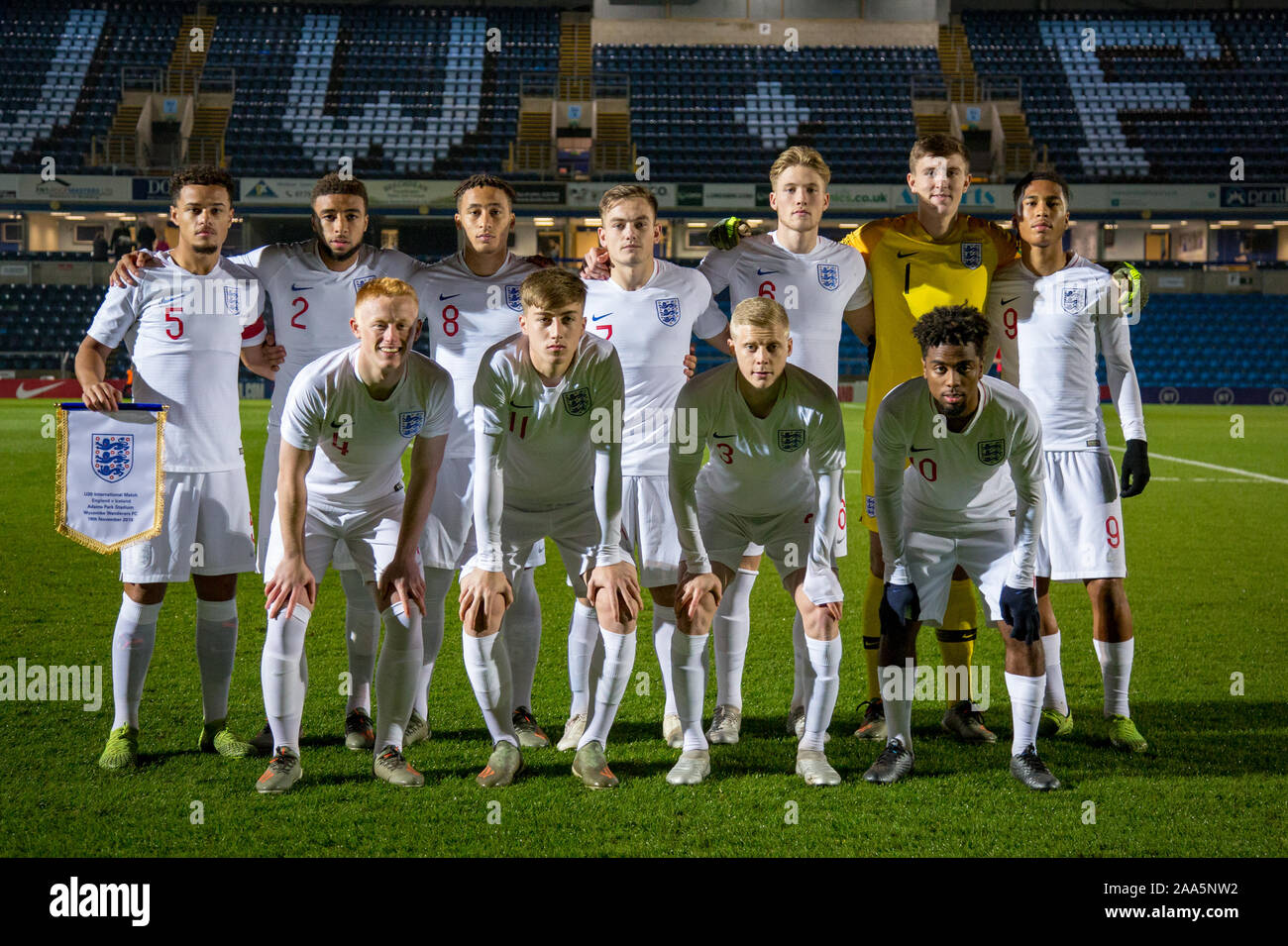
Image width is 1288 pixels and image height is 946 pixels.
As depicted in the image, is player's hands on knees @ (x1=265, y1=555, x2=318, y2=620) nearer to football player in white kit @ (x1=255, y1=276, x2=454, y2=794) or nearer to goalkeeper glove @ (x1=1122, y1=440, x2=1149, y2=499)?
football player in white kit @ (x1=255, y1=276, x2=454, y2=794)

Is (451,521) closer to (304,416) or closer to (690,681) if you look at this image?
(304,416)

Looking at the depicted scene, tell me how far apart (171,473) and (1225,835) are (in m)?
3.82

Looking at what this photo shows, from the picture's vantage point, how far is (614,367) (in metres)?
4.10

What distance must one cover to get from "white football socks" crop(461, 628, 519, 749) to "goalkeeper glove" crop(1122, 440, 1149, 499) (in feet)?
8.49

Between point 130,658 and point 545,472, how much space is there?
5.61 feet

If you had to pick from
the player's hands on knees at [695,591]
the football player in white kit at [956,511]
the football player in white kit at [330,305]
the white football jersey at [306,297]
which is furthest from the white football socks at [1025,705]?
the white football jersey at [306,297]

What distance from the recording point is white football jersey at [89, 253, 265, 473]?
440 centimetres

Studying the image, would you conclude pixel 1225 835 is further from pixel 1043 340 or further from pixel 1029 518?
pixel 1043 340

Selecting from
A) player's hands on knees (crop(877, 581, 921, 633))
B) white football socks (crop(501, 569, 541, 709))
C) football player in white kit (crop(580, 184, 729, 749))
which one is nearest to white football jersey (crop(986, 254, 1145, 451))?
player's hands on knees (crop(877, 581, 921, 633))

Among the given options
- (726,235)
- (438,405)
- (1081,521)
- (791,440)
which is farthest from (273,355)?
(1081,521)

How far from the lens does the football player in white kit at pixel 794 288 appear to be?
4.61m

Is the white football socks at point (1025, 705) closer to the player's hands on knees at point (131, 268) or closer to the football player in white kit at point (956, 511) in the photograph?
the football player in white kit at point (956, 511)

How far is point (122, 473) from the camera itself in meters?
4.28
